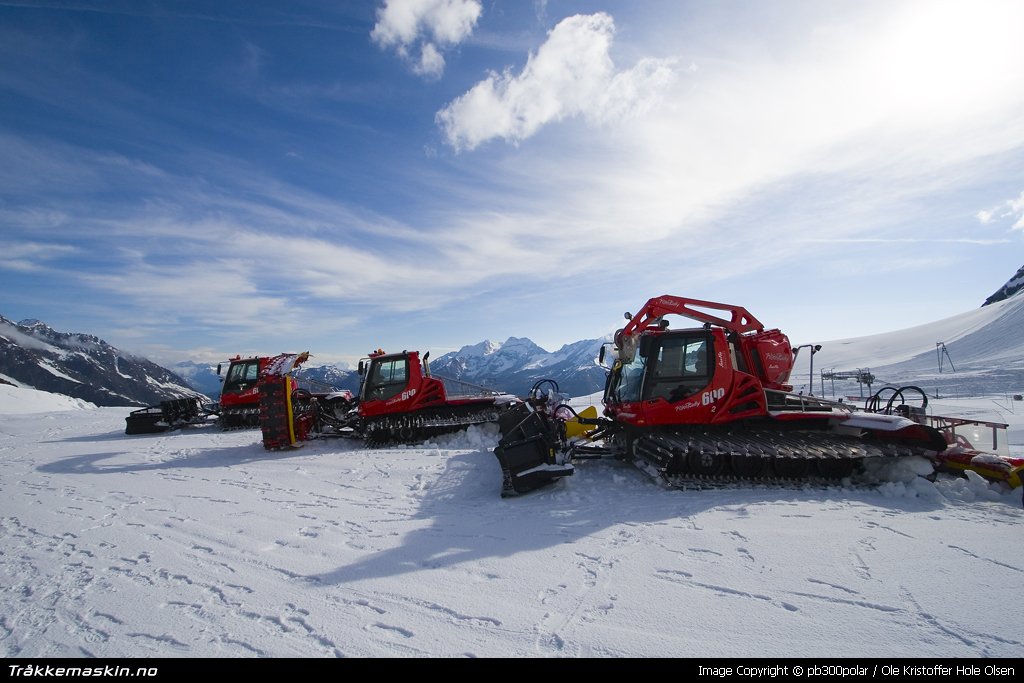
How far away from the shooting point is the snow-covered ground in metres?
3.15

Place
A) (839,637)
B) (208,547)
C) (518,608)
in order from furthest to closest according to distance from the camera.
Result: (208,547)
(518,608)
(839,637)

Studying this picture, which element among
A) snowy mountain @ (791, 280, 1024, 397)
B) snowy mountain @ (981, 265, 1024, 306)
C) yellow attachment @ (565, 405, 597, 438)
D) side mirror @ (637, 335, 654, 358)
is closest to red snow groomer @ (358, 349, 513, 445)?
yellow attachment @ (565, 405, 597, 438)

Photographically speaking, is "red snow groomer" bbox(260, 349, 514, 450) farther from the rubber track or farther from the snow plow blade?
the rubber track

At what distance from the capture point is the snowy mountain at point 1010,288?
108088 millimetres

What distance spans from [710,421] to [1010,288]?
153142mm

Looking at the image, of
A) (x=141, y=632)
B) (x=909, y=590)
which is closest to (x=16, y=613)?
(x=141, y=632)

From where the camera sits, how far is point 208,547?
4.92 meters

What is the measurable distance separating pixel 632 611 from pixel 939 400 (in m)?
29.0

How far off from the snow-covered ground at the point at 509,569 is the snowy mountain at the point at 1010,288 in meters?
148

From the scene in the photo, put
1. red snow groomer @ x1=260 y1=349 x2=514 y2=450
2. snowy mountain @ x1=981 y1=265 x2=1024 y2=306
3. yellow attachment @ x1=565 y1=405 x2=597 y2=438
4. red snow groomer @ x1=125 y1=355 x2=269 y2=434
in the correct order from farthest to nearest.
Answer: snowy mountain @ x1=981 y1=265 x2=1024 y2=306 → red snow groomer @ x1=125 y1=355 x2=269 y2=434 → red snow groomer @ x1=260 y1=349 x2=514 y2=450 → yellow attachment @ x1=565 y1=405 x2=597 y2=438

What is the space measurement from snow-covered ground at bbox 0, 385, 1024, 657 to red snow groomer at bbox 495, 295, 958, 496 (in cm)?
42

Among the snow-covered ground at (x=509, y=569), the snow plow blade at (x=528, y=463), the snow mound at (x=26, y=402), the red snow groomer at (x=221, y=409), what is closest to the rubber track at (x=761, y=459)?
the snow-covered ground at (x=509, y=569)

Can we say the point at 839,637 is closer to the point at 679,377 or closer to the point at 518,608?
the point at 518,608

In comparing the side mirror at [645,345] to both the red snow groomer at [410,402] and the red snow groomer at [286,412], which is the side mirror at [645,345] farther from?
the red snow groomer at [286,412]
